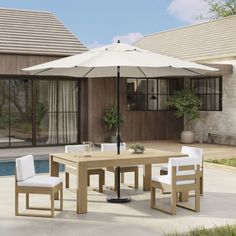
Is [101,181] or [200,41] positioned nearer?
[101,181]

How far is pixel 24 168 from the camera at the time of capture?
6.92m

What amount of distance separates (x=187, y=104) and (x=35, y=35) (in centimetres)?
614

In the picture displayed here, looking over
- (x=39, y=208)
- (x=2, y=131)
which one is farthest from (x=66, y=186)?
(x=2, y=131)

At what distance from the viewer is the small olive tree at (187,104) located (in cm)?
1797

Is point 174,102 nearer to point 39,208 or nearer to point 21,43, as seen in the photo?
point 21,43

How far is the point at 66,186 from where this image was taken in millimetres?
8852

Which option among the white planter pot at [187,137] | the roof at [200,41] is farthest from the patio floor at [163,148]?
the roof at [200,41]

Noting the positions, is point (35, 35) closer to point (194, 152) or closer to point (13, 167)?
point (13, 167)

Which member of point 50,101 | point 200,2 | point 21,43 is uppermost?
point 200,2

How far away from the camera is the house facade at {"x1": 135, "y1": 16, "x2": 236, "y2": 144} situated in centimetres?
1728

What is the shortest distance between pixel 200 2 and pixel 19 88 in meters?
24.9

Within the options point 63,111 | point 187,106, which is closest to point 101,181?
point 63,111

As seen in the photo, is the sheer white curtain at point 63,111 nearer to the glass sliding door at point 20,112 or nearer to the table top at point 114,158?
the glass sliding door at point 20,112

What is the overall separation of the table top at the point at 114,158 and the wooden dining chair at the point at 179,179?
37cm
